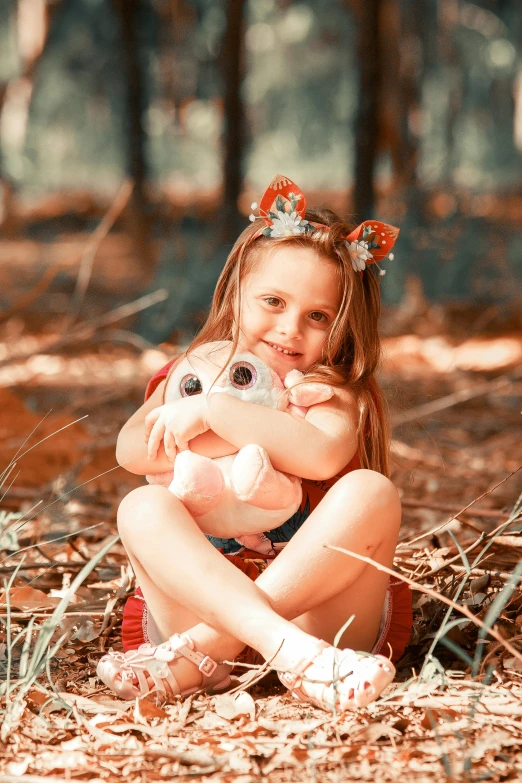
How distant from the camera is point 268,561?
2154mm

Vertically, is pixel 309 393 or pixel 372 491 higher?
pixel 309 393

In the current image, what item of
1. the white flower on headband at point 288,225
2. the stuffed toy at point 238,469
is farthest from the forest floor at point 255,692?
the white flower on headband at point 288,225

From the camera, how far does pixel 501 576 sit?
2.41 m

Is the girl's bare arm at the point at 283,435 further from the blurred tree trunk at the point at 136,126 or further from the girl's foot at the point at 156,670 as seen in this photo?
the blurred tree trunk at the point at 136,126

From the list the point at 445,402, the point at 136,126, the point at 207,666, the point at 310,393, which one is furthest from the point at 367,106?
the point at 207,666

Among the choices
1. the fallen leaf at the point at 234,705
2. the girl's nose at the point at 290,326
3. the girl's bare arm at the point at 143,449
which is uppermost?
the girl's nose at the point at 290,326

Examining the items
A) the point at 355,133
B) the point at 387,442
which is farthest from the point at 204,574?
the point at 355,133

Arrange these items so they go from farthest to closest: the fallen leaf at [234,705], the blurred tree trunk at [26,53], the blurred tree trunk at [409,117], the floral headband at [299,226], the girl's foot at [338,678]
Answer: the blurred tree trunk at [26,53] → the blurred tree trunk at [409,117] → the floral headband at [299,226] → the fallen leaf at [234,705] → the girl's foot at [338,678]

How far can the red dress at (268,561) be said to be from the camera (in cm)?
209

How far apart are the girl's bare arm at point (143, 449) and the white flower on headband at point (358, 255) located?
0.49m

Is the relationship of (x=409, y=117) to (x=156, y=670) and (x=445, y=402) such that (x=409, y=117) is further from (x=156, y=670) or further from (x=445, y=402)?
(x=156, y=670)

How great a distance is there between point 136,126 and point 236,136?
2677mm

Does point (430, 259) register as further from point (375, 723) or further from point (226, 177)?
point (375, 723)

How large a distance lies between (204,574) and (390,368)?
79 cm
